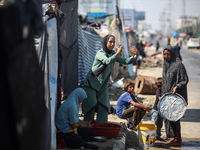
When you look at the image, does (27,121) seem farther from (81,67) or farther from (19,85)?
(81,67)

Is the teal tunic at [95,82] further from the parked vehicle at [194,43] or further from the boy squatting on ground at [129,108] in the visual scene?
the parked vehicle at [194,43]

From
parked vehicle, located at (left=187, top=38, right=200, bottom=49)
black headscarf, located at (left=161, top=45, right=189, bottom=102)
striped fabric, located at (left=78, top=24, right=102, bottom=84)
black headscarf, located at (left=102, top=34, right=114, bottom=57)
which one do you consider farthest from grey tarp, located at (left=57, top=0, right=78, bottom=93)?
parked vehicle, located at (left=187, top=38, right=200, bottom=49)

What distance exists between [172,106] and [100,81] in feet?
4.58

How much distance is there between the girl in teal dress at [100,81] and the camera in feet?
17.4

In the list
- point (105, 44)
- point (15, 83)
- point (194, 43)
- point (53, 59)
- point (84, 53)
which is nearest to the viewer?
point (15, 83)

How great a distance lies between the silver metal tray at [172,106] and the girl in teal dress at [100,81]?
0.99m

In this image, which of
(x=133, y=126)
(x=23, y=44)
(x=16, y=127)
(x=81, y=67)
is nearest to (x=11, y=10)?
(x=23, y=44)

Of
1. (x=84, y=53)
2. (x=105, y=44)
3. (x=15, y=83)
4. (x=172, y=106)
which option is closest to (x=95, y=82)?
(x=105, y=44)

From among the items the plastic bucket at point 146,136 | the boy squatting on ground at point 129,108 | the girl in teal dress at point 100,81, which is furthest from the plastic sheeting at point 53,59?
the boy squatting on ground at point 129,108

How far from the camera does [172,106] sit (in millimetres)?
5750

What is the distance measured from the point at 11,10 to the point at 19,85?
0.47 meters

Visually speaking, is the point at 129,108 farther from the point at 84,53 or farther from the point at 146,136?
the point at 84,53

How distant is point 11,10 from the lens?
2.03 m

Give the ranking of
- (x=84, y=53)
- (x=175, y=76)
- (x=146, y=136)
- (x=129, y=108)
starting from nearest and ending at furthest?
(x=146, y=136)
(x=175, y=76)
(x=129, y=108)
(x=84, y=53)
